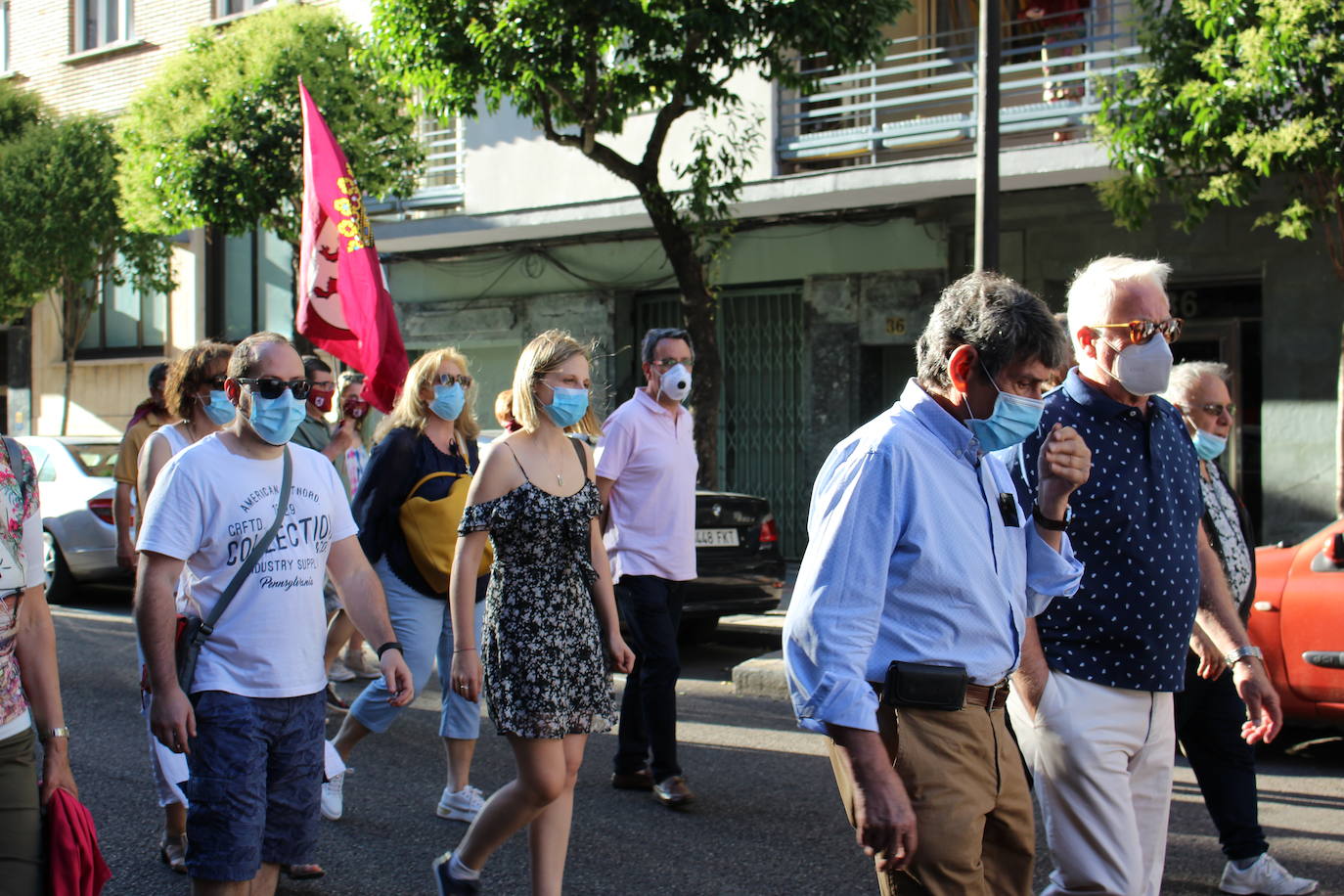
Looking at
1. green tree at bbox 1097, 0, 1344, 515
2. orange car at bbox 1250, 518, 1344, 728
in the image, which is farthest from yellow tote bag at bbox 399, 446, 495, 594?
green tree at bbox 1097, 0, 1344, 515

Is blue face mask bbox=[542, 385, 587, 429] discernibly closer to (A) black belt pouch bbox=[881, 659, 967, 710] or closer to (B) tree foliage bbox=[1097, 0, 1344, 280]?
(A) black belt pouch bbox=[881, 659, 967, 710]

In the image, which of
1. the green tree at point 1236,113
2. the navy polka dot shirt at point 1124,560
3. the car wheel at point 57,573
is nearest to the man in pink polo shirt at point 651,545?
the navy polka dot shirt at point 1124,560

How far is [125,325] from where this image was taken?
78.4 ft

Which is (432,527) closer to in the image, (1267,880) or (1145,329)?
(1145,329)

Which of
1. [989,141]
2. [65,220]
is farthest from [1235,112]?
[65,220]

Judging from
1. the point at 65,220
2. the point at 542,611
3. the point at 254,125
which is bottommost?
the point at 542,611

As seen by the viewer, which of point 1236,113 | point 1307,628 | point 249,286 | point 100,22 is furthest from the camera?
point 100,22

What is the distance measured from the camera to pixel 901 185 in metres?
13.7

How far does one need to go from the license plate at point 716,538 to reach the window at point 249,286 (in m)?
12.6

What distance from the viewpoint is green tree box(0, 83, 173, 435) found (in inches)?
786

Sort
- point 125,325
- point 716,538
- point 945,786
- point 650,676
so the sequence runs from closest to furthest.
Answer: point 945,786, point 650,676, point 716,538, point 125,325

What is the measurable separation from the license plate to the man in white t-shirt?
5840mm

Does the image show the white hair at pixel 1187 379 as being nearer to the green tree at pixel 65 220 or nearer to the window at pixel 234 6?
the green tree at pixel 65 220

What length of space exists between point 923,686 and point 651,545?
347cm
